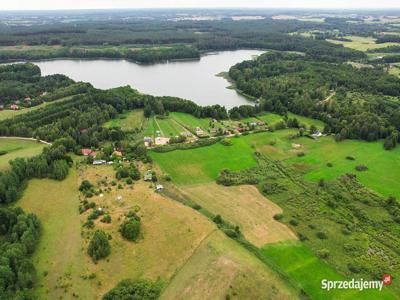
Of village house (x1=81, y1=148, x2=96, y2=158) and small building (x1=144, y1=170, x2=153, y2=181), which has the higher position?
Answer: village house (x1=81, y1=148, x2=96, y2=158)

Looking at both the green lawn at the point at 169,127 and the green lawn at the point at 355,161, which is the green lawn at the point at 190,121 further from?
the green lawn at the point at 355,161

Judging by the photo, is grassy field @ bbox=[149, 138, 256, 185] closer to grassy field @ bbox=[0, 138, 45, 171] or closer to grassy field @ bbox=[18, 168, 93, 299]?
grassy field @ bbox=[18, 168, 93, 299]

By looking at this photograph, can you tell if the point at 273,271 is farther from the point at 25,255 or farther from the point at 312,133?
the point at 312,133

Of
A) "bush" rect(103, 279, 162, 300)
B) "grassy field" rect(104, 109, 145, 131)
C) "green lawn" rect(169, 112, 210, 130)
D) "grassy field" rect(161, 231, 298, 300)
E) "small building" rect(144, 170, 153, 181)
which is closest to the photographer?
"bush" rect(103, 279, 162, 300)

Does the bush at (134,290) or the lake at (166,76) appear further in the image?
the lake at (166,76)

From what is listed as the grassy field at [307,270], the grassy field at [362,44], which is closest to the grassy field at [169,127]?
the grassy field at [307,270]

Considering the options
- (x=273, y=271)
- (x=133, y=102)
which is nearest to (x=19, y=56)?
(x=133, y=102)

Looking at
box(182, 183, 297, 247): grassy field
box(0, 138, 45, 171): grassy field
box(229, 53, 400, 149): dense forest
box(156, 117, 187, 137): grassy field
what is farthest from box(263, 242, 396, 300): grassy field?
box(0, 138, 45, 171): grassy field
